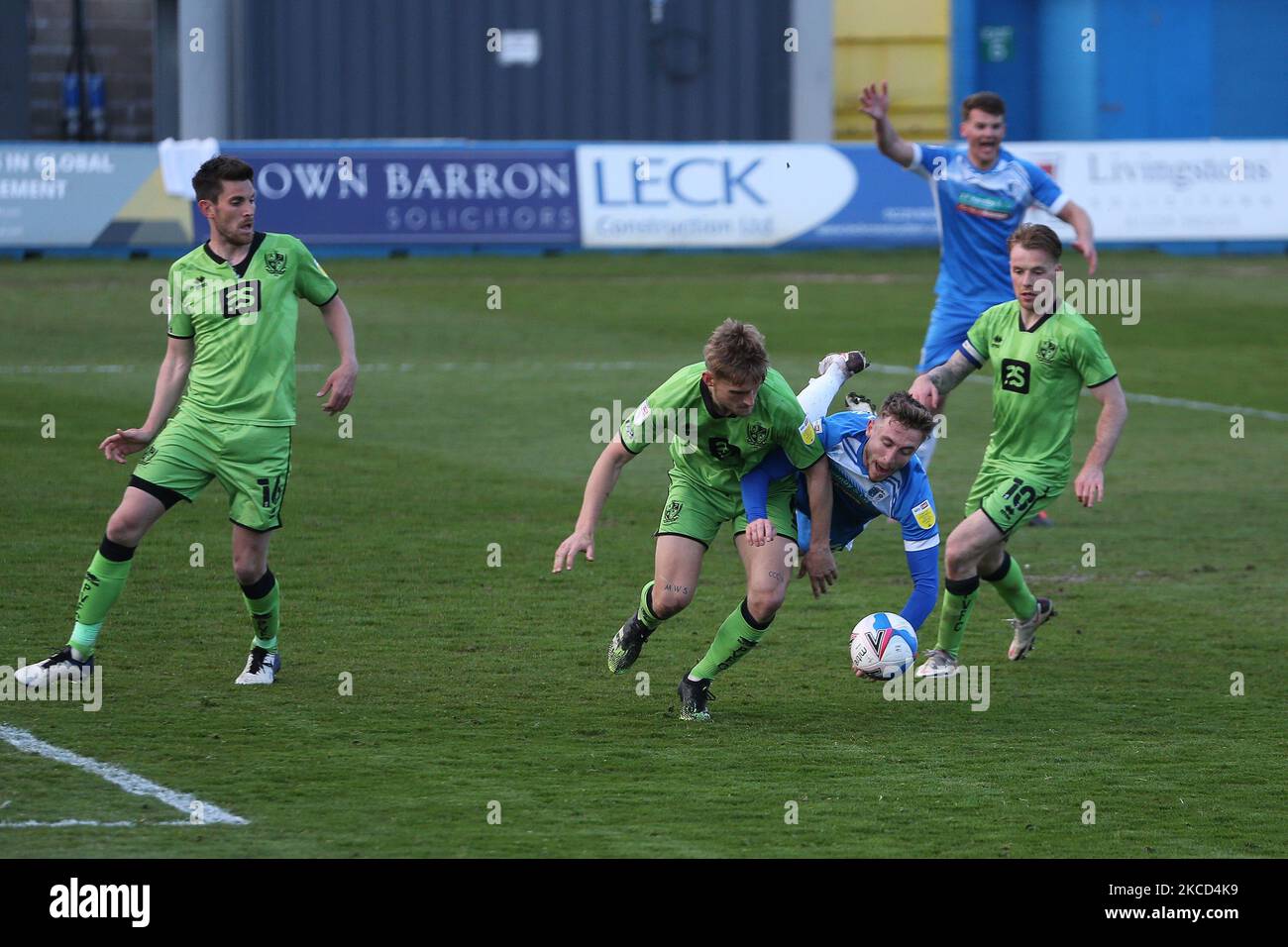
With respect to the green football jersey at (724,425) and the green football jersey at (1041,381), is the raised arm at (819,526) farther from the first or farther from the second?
the green football jersey at (1041,381)

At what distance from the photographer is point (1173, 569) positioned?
34.3 feet

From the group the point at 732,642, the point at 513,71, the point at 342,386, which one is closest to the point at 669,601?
the point at 732,642

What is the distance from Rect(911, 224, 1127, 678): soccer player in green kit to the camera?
26.3ft

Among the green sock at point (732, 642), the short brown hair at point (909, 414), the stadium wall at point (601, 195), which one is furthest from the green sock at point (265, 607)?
the stadium wall at point (601, 195)

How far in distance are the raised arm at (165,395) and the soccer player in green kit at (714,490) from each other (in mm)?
1677

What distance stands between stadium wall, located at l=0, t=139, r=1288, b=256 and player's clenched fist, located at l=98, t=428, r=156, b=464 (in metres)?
17.6

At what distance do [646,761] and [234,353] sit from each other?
2296 millimetres

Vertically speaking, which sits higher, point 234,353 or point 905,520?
point 234,353

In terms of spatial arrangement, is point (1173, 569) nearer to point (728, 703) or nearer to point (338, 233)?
point (728, 703)

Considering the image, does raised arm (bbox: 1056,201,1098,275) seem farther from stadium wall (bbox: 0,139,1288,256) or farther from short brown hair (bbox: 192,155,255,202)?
stadium wall (bbox: 0,139,1288,256)

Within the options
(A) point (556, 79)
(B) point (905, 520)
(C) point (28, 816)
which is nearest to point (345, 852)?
(C) point (28, 816)

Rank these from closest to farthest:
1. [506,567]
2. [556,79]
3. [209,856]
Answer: [209,856] < [506,567] < [556,79]

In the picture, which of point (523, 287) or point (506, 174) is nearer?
point (523, 287)

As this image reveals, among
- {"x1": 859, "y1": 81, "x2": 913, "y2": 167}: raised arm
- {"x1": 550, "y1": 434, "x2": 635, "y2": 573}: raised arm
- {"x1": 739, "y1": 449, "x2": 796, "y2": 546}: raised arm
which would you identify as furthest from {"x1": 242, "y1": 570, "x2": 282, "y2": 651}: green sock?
{"x1": 859, "y1": 81, "x2": 913, "y2": 167}: raised arm
